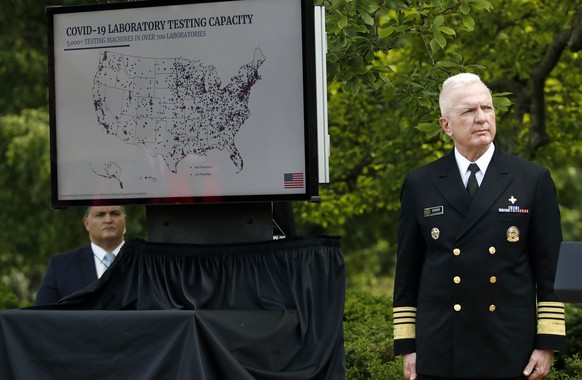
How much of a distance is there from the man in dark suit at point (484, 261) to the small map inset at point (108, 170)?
1.37 meters

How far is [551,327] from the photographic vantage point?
15.4 ft

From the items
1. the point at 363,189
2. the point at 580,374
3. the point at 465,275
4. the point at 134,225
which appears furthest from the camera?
the point at 134,225

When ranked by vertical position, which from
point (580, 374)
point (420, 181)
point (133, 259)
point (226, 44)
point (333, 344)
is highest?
point (226, 44)

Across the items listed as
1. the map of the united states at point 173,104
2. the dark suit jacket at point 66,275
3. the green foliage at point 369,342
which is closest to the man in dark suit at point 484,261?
the map of the united states at point 173,104

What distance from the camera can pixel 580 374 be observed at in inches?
272

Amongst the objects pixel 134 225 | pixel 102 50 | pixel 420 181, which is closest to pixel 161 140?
pixel 102 50

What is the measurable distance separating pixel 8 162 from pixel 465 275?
13371mm

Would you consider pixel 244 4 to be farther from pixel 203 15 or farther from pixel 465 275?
pixel 465 275

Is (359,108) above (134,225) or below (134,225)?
above

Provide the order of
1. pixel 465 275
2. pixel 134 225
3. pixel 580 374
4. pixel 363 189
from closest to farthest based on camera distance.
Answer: pixel 465 275 → pixel 580 374 → pixel 363 189 → pixel 134 225

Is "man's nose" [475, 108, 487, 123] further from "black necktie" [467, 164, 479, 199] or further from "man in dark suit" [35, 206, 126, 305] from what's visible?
"man in dark suit" [35, 206, 126, 305]

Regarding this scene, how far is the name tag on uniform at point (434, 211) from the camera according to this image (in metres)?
4.91

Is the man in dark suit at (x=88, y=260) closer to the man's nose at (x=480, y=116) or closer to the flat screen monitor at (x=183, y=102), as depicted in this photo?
the flat screen monitor at (x=183, y=102)

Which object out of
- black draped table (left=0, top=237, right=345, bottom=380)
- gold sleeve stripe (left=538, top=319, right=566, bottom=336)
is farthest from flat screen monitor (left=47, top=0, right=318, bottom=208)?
gold sleeve stripe (left=538, top=319, right=566, bottom=336)
